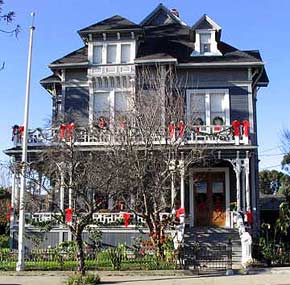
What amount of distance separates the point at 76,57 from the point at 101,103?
3.23 m

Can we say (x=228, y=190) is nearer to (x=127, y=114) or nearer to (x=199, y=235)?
(x=199, y=235)

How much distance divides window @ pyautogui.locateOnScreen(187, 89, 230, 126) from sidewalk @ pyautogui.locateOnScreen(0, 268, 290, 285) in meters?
10.5

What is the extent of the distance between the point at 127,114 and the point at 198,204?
6441mm

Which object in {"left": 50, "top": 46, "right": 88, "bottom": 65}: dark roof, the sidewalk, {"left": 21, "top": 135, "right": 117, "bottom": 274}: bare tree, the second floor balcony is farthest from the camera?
{"left": 50, "top": 46, "right": 88, "bottom": 65}: dark roof

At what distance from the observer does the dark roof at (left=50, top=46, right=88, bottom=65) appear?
95.5 feet

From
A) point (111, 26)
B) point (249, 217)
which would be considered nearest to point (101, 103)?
point (111, 26)

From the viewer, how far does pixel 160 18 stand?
1280 inches

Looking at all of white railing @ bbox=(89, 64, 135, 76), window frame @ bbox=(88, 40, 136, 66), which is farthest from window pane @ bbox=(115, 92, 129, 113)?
window frame @ bbox=(88, 40, 136, 66)

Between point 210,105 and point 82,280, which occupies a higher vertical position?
point 210,105

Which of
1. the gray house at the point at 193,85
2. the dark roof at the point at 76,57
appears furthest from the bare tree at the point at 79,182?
the dark roof at the point at 76,57

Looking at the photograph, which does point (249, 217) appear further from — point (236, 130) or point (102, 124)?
point (102, 124)

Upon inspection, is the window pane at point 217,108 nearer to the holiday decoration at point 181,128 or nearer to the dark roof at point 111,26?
the holiday decoration at point 181,128

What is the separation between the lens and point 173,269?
754 inches

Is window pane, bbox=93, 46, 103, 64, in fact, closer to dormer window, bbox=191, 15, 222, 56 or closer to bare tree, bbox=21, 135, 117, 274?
dormer window, bbox=191, 15, 222, 56
